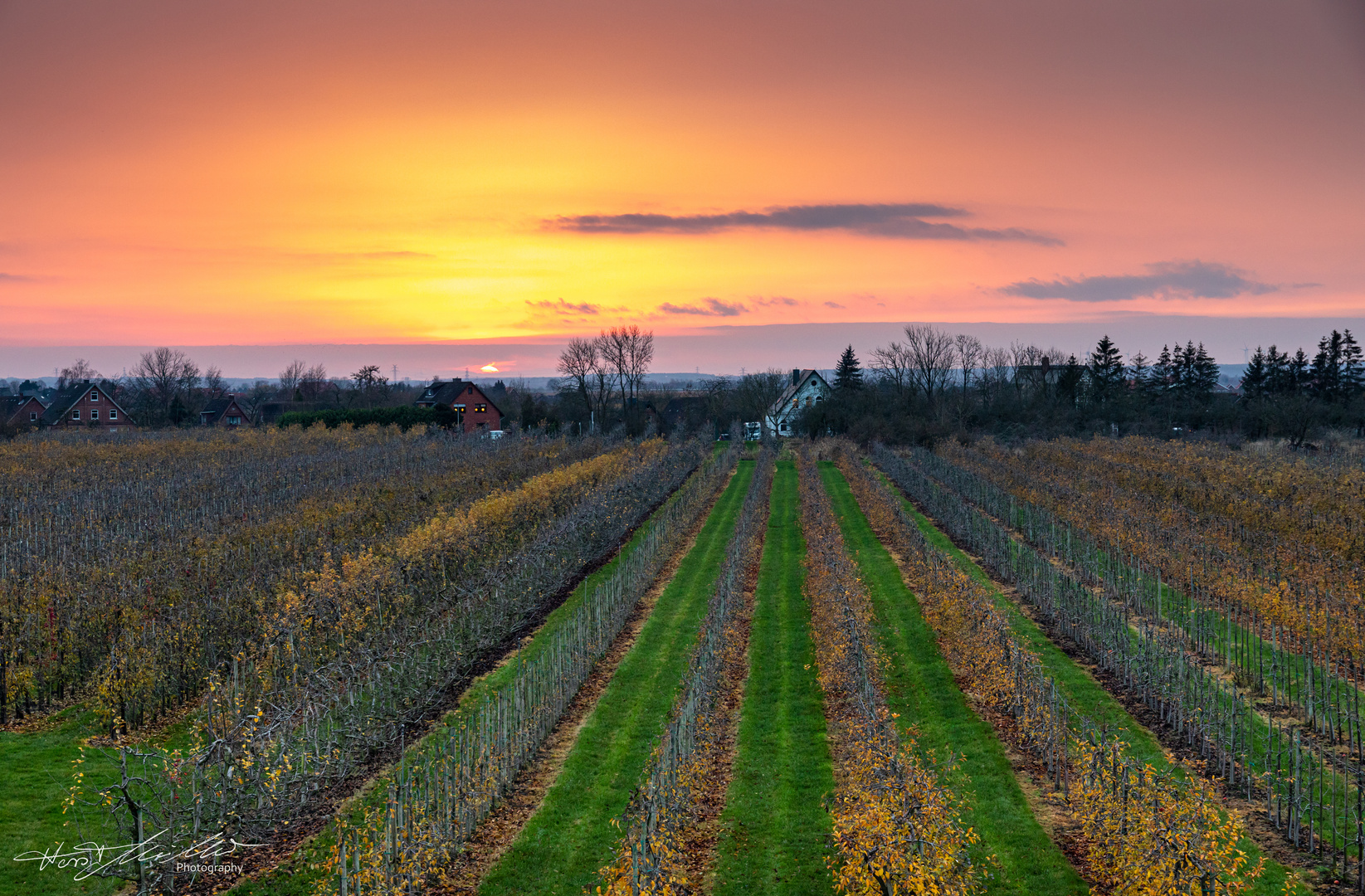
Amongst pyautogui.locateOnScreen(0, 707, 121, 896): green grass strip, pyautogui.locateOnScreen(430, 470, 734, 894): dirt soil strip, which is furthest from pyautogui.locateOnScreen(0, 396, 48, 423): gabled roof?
pyautogui.locateOnScreen(430, 470, 734, 894): dirt soil strip

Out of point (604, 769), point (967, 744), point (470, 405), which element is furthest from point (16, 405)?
point (967, 744)

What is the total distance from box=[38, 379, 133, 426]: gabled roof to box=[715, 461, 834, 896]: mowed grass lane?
87423 millimetres

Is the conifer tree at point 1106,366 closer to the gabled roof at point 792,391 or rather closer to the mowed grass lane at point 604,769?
the gabled roof at point 792,391

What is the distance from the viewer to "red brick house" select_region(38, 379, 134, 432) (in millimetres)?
85500

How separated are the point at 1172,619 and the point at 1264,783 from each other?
7296 millimetres

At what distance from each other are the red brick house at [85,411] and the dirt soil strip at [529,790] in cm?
8307

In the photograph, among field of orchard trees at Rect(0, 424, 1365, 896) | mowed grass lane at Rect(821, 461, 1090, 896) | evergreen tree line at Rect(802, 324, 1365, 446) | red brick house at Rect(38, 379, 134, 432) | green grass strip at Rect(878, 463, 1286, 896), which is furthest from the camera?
red brick house at Rect(38, 379, 134, 432)

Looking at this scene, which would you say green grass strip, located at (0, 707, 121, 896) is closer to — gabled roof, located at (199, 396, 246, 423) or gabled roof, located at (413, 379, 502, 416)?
gabled roof, located at (413, 379, 502, 416)

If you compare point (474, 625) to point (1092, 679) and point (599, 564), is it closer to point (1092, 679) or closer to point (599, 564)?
point (599, 564)

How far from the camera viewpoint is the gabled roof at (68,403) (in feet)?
281

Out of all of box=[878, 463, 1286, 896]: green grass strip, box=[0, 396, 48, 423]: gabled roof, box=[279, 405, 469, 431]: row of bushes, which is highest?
box=[0, 396, 48, 423]: gabled roof

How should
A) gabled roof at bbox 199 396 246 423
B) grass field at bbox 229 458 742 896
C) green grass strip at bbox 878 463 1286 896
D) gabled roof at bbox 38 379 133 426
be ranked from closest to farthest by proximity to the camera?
grass field at bbox 229 458 742 896
green grass strip at bbox 878 463 1286 896
gabled roof at bbox 38 379 133 426
gabled roof at bbox 199 396 246 423

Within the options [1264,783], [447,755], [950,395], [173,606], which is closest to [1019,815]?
[1264,783]

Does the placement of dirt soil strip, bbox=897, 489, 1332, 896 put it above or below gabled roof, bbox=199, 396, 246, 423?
below
